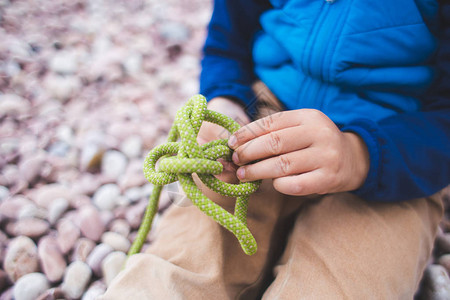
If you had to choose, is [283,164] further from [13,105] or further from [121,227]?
[13,105]

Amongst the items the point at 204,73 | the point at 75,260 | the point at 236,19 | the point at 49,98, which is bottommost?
the point at 75,260

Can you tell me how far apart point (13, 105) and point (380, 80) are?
1.17 m

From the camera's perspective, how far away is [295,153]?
0.48 m

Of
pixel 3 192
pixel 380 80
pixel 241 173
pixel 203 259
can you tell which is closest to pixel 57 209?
pixel 3 192

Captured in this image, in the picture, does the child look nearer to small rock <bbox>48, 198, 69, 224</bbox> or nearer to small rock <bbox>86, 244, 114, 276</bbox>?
small rock <bbox>86, 244, 114, 276</bbox>

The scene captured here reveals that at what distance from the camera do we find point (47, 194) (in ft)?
2.79

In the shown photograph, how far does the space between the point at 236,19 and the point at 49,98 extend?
791mm

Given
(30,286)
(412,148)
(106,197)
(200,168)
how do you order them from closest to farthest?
(200,168), (412,148), (30,286), (106,197)

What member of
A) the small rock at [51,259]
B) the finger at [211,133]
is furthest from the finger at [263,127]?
the small rock at [51,259]

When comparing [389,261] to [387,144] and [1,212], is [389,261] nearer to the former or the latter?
[387,144]

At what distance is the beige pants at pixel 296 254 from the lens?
0.52 m

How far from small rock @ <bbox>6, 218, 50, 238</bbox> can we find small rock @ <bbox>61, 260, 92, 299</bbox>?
0.13 m

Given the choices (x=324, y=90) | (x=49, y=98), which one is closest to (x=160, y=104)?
(x=49, y=98)

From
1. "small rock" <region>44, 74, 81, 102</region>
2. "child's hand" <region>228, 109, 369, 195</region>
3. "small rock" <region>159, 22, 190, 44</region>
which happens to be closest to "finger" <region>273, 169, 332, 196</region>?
"child's hand" <region>228, 109, 369, 195</region>
